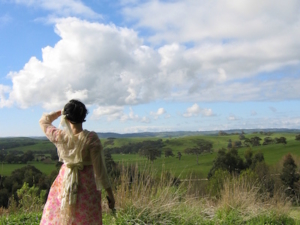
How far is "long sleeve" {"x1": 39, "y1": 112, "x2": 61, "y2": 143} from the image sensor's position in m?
3.03

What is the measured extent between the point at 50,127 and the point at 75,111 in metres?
0.41

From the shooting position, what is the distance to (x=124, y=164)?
20.8 ft

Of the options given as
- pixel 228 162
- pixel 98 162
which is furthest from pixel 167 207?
pixel 228 162

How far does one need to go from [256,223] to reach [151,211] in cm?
206

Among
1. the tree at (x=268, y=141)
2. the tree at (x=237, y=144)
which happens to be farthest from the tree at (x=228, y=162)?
the tree at (x=268, y=141)

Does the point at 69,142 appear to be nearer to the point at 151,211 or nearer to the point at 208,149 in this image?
the point at 151,211

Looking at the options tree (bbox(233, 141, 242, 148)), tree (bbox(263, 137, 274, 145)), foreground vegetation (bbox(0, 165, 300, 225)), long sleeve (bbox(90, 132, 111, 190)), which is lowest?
tree (bbox(233, 141, 242, 148))

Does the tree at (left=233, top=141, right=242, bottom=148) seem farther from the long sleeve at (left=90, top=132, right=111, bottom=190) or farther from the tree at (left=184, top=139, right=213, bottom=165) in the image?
the long sleeve at (left=90, top=132, right=111, bottom=190)

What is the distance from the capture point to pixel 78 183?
2.92 m

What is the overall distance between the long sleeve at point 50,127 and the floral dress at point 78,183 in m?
0.01

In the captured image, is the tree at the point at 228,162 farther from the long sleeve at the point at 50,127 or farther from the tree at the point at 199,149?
the long sleeve at the point at 50,127

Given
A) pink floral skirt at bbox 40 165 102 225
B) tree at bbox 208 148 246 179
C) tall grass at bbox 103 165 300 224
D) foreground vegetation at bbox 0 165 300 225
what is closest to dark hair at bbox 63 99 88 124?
pink floral skirt at bbox 40 165 102 225

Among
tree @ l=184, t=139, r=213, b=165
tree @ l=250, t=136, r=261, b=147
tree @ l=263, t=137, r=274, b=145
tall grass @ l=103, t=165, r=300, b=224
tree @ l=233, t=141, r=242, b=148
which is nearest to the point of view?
tall grass @ l=103, t=165, r=300, b=224

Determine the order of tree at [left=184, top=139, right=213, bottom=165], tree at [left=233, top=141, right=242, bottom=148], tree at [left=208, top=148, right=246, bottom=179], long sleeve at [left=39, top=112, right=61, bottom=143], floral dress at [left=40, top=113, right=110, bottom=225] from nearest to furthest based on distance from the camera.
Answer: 1. floral dress at [left=40, top=113, right=110, bottom=225]
2. long sleeve at [left=39, top=112, right=61, bottom=143]
3. tree at [left=208, top=148, right=246, bottom=179]
4. tree at [left=184, top=139, right=213, bottom=165]
5. tree at [left=233, top=141, right=242, bottom=148]
